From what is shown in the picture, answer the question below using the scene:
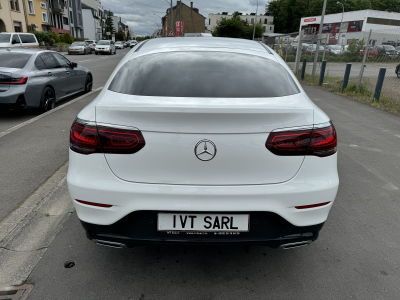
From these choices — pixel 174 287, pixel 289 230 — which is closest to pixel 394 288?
pixel 289 230

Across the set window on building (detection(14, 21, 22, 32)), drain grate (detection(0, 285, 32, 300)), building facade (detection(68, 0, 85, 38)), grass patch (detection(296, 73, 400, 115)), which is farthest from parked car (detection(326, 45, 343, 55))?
building facade (detection(68, 0, 85, 38))

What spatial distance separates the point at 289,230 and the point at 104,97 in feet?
5.05

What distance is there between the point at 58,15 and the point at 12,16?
23.5 meters

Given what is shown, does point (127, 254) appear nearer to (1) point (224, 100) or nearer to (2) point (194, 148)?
(2) point (194, 148)

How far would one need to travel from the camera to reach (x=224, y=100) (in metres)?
2.09

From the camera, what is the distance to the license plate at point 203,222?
2023mm

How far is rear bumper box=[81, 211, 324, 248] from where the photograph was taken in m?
2.04

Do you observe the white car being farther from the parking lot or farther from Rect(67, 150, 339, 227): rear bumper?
the parking lot

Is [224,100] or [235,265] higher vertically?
[224,100]

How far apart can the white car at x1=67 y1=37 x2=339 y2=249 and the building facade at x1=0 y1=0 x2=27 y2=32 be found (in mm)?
42498

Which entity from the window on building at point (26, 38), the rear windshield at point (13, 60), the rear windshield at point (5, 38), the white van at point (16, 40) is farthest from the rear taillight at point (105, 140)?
the window on building at point (26, 38)

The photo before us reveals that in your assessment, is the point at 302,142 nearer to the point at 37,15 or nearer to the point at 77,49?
the point at 77,49

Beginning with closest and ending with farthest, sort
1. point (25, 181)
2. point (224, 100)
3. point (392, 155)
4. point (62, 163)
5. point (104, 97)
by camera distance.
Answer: point (224, 100), point (104, 97), point (25, 181), point (62, 163), point (392, 155)

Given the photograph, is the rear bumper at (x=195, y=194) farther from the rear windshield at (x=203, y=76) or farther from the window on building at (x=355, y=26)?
the window on building at (x=355, y=26)
